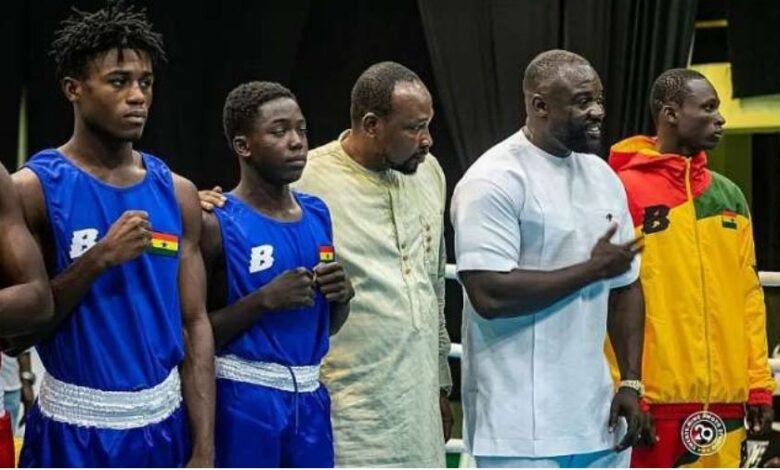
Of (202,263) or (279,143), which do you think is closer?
(202,263)

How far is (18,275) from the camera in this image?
2.29 meters

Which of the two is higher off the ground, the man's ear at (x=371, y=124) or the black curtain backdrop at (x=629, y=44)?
the black curtain backdrop at (x=629, y=44)

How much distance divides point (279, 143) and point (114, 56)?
1.41 ft

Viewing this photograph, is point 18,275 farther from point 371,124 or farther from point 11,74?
point 11,74

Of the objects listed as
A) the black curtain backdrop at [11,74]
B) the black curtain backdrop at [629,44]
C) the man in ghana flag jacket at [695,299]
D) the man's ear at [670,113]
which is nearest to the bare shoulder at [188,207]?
the man in ghana flag jacket at [695,299]

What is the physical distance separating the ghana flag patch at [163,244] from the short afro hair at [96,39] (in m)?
0.32

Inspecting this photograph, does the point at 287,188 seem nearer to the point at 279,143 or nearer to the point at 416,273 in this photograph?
the point at 279,143

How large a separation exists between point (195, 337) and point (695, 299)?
49.6 inches

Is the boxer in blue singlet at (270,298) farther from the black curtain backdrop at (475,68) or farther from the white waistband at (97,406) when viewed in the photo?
the black curtain backdrop at (475,68)

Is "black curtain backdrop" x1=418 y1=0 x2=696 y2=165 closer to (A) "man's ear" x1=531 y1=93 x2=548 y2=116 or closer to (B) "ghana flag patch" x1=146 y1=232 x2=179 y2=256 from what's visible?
(A) "man's ear" x1=531 y1=93 x2=548 y2=116

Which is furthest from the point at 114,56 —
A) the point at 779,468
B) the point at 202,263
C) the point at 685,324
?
the point at 779,468

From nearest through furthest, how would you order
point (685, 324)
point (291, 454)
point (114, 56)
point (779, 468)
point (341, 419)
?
1. point (114, 56)
2. point (291, 454)
3. point (341, 419)
4. point (685, 324)
5. point (779, 468)

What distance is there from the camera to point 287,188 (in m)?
2.84

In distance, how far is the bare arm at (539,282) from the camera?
2.65 m
